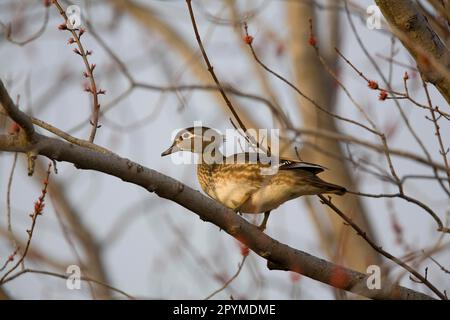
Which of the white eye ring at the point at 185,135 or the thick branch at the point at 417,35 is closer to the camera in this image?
the thick branch at the point at 417,35

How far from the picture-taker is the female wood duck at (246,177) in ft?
19.3

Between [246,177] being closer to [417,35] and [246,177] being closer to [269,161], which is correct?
[269,161]

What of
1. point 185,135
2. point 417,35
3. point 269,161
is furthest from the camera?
point 185,135

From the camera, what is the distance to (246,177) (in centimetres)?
646

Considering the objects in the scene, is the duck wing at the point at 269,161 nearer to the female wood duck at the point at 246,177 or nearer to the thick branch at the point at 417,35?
the female wood duck at the point at 246,177

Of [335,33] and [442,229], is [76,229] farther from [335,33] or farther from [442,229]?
[442,229]

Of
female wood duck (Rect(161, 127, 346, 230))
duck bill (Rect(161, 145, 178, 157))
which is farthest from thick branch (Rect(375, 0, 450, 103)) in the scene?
duck bill (Rect(161, 145, 178, 157))

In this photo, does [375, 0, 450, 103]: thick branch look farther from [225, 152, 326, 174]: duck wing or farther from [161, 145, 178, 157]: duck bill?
[161, 145, 178, 157]: duck bill

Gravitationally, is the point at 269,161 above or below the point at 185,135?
below

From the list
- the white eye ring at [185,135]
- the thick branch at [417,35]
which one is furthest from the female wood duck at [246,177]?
the thick branch at [417,35]

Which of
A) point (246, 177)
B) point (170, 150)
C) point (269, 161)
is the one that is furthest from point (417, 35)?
point (170, 150)
